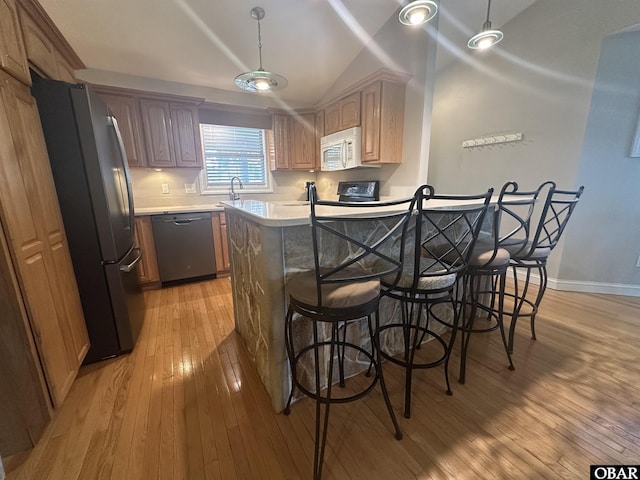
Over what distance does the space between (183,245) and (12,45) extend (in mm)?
2188

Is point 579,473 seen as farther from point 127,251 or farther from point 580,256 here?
point 127,251

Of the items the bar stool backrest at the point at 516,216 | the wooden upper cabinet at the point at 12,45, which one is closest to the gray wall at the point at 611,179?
the bar stool backrest at the point at 516,216

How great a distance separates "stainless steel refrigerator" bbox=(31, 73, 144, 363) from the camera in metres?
1.53

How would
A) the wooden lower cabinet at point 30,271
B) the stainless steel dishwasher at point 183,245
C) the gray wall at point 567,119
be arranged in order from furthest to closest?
1. the stainless steel dishwasher at point 183,245
2. the gray wall at point 567,119
3. the wooden lower cabinet at point 30,271

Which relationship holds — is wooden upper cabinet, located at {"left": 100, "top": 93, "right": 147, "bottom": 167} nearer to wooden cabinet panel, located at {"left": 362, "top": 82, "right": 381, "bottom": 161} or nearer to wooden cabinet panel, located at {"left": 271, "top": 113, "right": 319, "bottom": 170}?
wooden cabinet panel, located at {"left": 271, "top": 113, "right": 319, "bottom": 170}

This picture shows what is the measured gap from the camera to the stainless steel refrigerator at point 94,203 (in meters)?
1.53

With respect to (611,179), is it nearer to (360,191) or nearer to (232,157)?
(360,191)

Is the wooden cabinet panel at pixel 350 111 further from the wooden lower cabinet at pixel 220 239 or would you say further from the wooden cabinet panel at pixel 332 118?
the wooden lower cabinet at pixel 220 239

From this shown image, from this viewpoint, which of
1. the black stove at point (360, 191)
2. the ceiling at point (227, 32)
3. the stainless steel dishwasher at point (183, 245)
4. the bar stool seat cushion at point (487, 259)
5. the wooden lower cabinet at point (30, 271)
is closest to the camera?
the wooden lower cabinet at point (30, 271)

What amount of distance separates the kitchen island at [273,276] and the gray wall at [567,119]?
2.74 metres

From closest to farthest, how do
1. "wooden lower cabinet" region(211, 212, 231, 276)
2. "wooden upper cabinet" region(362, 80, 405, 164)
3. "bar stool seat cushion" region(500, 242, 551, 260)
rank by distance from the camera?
"bar stool seat cushion" region(500, 242, 551, 260)
"wooden upper cabinet" region(362, 80, 405, 164)
"wooden lower cabinet" region(211, 212, 231, 276)

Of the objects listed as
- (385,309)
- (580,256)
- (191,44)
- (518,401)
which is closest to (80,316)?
(385,309)

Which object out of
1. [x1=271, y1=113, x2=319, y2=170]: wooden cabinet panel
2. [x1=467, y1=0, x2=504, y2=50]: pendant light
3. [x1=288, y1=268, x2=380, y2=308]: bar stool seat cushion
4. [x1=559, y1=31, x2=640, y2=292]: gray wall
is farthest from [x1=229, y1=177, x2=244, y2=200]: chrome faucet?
[x1=559, y1=31, x2=640, y2=292]: gray wall

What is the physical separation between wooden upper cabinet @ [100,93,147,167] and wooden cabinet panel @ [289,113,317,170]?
2.02 metres
